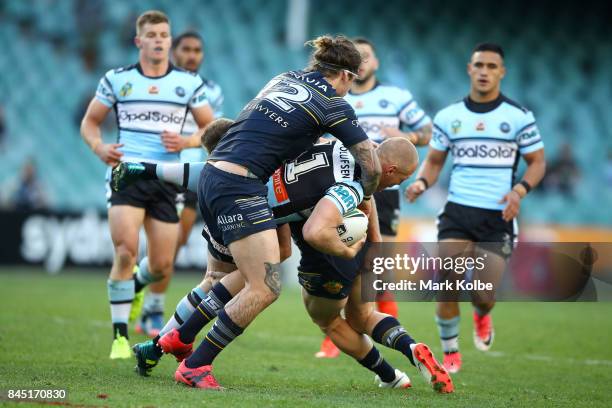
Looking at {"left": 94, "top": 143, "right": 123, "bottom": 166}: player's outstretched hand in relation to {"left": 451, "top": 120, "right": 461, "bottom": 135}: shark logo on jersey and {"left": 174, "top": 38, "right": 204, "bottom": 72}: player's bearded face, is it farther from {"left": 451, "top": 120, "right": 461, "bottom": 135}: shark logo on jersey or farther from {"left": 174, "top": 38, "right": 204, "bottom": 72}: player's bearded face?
{"left": 451, "top": 120, "right": 461, "bottom": 135}: shark logo on jersey

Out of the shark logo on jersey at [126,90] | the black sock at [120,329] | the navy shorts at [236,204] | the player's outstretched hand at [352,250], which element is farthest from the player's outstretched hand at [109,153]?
the player's outstretched hand at [352,250]

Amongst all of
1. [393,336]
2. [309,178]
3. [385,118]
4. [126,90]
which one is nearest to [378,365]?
[393,336]

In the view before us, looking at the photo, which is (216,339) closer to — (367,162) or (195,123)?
(367,162)

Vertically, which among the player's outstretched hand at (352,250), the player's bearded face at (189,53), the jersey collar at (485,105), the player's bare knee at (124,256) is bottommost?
the player's bare knee at (124,256)

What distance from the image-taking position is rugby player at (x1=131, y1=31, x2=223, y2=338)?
32.2ft

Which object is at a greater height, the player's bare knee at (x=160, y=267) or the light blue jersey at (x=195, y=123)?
the light blue jersey at (x=195, y=123)

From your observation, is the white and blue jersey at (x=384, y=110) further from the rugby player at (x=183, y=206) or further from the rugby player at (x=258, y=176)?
the rugby player at (x=258, y=176)

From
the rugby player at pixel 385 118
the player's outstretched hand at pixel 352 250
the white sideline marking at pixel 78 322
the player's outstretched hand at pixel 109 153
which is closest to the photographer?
the player's outstretched hand at pixel 352 250

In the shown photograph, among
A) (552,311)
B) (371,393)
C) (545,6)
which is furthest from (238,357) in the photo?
(545,6)

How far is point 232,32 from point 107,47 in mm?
3146

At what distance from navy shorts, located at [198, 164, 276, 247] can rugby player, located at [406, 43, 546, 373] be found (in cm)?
271

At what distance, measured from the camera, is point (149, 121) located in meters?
8.77

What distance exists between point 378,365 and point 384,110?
147 inches

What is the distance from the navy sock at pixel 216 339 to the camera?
6.23 meters
